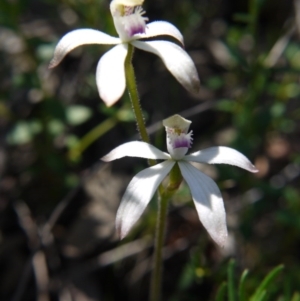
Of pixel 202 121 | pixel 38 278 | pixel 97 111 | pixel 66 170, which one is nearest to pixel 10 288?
pixel 38 278

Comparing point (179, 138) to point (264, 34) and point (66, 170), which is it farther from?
point (264, 34)

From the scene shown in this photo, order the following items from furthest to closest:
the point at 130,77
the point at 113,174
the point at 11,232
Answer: the point at 113,174 < the point at 11,232 < the point at 130,77

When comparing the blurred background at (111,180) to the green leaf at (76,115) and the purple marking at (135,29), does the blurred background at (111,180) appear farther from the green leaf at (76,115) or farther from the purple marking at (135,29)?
the purple marking at (135,29)

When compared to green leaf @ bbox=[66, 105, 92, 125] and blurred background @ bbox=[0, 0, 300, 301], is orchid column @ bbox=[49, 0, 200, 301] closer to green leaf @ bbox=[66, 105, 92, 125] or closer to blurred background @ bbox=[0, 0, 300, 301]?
blurred background @ bbox=[0, 0, 300, 301]

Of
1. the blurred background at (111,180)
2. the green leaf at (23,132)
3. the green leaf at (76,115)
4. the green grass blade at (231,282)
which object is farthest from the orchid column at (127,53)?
the green leaf at (23,132)

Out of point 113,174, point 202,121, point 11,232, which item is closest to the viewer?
point 11,232

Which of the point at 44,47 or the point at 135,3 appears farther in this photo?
the point at 44,47

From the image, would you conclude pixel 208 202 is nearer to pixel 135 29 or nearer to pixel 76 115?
pixel 135 29
